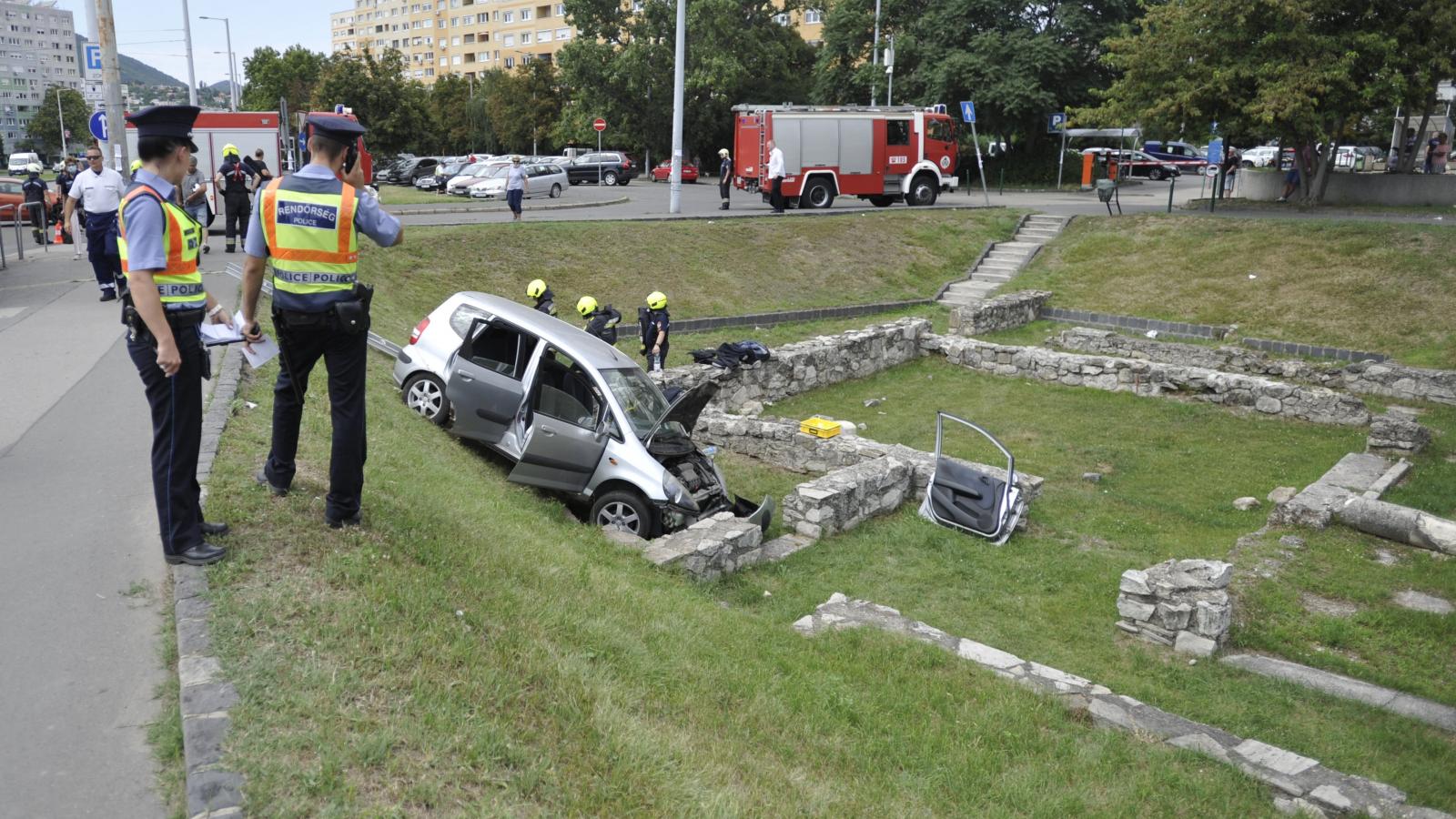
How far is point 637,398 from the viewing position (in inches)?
367

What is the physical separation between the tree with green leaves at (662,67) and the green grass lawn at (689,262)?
90.2 ft

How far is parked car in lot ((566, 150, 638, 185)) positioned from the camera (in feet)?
150

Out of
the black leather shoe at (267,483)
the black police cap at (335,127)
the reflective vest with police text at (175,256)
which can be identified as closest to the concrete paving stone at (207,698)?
the reflective vest with police text at (175,256)

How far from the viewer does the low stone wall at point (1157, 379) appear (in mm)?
14695

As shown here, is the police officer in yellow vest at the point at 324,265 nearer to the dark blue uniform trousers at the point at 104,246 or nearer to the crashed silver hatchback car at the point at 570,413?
the crashed silver hatchback car at the point at 570,413

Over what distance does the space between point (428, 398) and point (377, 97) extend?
44996 mm

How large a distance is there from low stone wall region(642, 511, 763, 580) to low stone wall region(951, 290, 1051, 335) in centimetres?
1174

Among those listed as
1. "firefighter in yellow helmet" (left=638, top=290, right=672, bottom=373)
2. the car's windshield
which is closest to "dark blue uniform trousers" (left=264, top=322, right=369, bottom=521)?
the car's windshield

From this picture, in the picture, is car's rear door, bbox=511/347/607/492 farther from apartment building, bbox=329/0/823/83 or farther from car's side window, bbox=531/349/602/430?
apartment building, bbox=329/0/823/83

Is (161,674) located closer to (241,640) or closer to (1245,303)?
(241,640)

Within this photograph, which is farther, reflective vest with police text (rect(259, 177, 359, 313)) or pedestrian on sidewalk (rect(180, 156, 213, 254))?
pedestrian on sidewalk (rect(180, 156, 213, 254))

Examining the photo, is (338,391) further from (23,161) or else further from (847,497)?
(23,161)

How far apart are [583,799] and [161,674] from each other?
2.00 m

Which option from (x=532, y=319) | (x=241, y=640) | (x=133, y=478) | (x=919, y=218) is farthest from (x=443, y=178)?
(x=241, y=640)
